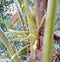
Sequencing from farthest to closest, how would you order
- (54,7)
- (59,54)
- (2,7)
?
(2,7), (59,54), (54,7)

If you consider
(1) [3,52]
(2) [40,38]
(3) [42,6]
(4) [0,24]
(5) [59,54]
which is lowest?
(1) [3,52]

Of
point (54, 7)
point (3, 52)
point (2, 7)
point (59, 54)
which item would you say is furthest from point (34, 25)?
point (2, 7)

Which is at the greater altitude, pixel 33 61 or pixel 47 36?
pixel 47 36

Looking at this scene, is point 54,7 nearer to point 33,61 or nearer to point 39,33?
point 39,33

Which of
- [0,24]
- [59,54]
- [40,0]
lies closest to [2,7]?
[0,24]

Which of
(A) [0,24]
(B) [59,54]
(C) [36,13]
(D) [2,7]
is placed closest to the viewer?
(C) [36,13]

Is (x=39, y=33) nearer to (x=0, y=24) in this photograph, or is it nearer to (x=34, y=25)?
(x=34, y=25)

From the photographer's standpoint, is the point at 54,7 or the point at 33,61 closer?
the point at 54,7
